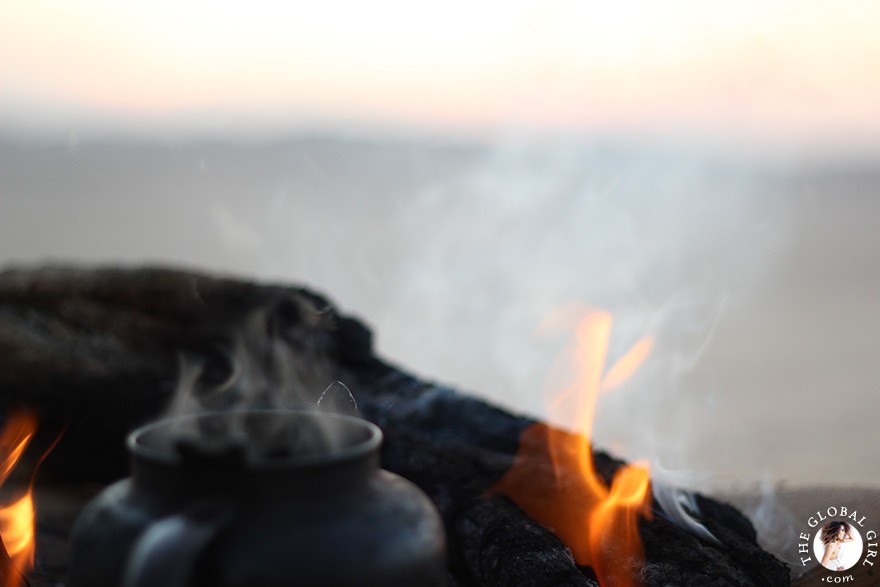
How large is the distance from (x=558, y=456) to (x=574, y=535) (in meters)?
0.58

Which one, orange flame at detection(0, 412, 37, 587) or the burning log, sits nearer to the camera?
orange flame at detection(0, 412, 37, 587)

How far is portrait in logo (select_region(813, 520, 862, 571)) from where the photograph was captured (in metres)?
4.36

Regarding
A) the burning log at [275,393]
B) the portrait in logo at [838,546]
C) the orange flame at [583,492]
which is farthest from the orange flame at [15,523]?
the portrait in logo at [838,546]

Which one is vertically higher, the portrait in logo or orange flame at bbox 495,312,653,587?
orange flame at bbox 495,312,653,587

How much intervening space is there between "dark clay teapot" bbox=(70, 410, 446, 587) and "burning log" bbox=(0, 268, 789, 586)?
1492 mm

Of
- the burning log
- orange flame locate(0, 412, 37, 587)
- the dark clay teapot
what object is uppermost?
the dark clay teapot

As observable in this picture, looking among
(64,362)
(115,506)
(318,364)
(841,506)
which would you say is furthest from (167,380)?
(841,506)

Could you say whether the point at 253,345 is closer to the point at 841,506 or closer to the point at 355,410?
the point at 355,410

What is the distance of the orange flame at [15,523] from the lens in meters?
3.63

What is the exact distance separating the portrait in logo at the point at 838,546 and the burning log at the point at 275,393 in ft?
1.36

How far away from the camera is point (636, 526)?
13.0ft

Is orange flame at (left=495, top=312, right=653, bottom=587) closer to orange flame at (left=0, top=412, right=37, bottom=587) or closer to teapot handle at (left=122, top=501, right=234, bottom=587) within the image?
orange flame at (left=0, top=412, right=37, bottom=587)

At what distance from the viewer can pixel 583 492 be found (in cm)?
420

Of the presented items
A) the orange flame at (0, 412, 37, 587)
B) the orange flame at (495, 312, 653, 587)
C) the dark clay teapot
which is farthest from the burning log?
the dark clay teapot
